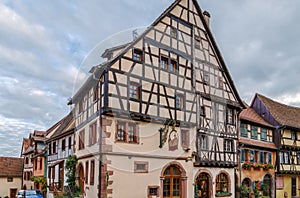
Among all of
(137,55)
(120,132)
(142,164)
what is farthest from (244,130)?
(120,132)

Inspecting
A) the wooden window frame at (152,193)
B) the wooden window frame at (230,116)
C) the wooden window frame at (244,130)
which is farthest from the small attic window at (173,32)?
the wooden window frame at (244,130)

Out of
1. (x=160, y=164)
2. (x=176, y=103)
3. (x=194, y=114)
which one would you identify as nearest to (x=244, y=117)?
(x=194, y=114)

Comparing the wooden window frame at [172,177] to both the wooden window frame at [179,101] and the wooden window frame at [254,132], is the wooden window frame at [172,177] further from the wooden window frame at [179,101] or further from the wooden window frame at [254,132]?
the wooden window frame at [254,132]

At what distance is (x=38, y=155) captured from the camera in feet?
84.2

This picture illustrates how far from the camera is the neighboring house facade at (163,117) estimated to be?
47.1ft

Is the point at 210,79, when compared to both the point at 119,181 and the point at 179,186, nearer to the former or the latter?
the point at 179,186

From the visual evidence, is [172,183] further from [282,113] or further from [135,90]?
[282,113]

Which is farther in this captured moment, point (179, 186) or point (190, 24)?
point (190, 24)

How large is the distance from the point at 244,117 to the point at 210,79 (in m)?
4.87

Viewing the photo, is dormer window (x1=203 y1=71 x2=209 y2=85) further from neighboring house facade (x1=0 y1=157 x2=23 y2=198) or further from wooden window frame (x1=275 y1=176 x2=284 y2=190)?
neighboring house facade (x1=0 y1=157 x2=23 y2=198)

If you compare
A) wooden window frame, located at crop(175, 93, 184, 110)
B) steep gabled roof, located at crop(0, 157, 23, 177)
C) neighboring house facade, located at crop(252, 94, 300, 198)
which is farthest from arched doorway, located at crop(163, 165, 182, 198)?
steep gabled roof, located at crop(0, 157, 23, 177)

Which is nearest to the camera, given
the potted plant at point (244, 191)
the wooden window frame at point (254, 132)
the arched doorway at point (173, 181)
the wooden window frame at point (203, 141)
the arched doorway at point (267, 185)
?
the arched doorway at point (173, 181)

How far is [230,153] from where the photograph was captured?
19484mm

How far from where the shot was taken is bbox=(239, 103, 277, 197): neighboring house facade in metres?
21.5
